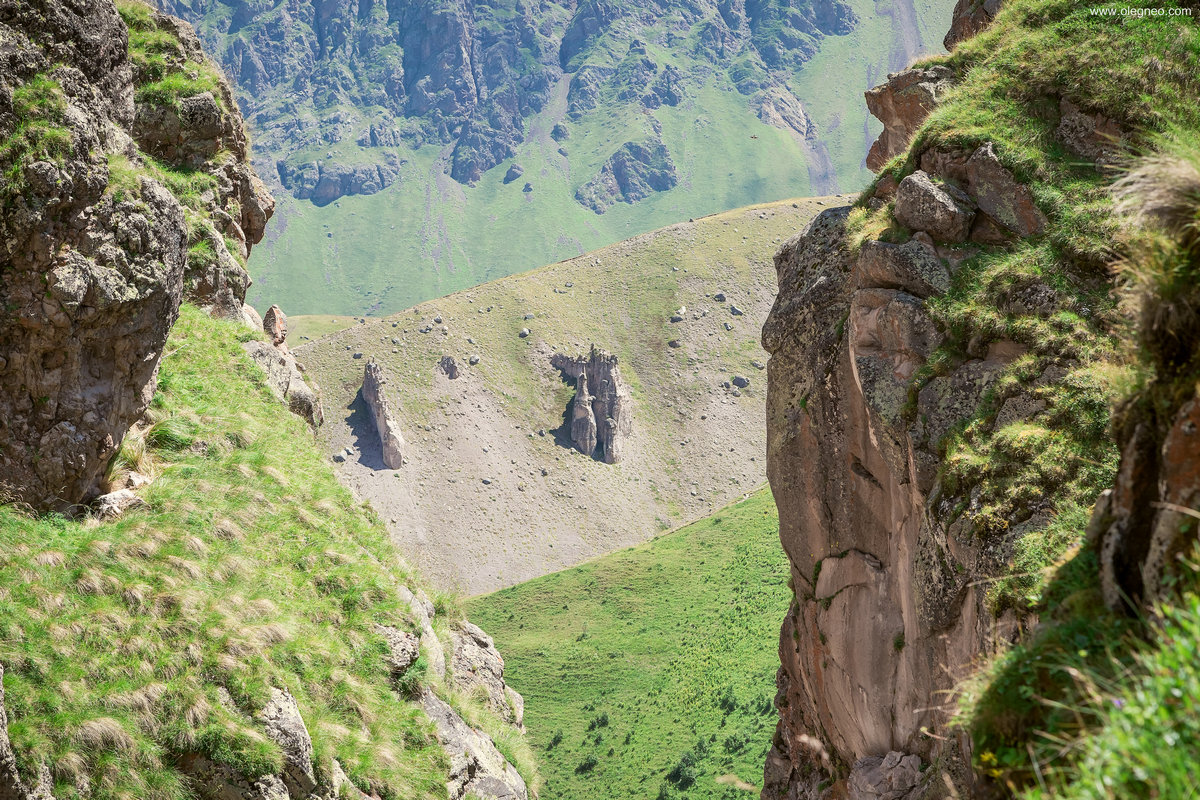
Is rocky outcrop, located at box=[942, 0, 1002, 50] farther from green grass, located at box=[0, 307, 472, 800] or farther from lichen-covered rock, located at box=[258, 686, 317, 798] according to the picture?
lichen-covered rock, located at box=[258, 686, 317, 798]

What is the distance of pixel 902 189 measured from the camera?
55.0ft

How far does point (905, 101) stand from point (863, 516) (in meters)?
12.5

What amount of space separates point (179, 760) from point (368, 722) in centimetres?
317

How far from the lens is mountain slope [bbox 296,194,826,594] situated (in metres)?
131

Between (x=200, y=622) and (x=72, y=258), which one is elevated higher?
(x=72, y=258)

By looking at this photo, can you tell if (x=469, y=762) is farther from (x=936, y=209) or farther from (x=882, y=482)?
(x=936, y=209)

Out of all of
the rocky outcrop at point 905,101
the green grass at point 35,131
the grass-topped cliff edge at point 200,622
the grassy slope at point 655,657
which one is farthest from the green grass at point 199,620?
the grassy slope at point 655,657

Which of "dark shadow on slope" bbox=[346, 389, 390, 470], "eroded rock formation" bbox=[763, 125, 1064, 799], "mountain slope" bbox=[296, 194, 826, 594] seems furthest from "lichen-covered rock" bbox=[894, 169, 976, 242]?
"dark shadow on slope" bbox=[346, 389, 390, 470]

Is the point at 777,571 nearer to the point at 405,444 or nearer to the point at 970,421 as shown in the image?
the point at 970,421

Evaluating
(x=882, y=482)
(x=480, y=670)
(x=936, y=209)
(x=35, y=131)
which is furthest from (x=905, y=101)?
(x=35, y=131)

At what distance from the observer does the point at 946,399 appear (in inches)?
574

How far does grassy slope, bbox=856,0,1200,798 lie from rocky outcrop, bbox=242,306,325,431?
590 inches

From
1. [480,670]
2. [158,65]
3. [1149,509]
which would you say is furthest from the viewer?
[158,65]

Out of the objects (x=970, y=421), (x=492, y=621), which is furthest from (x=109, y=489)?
(x=492, y=621)
